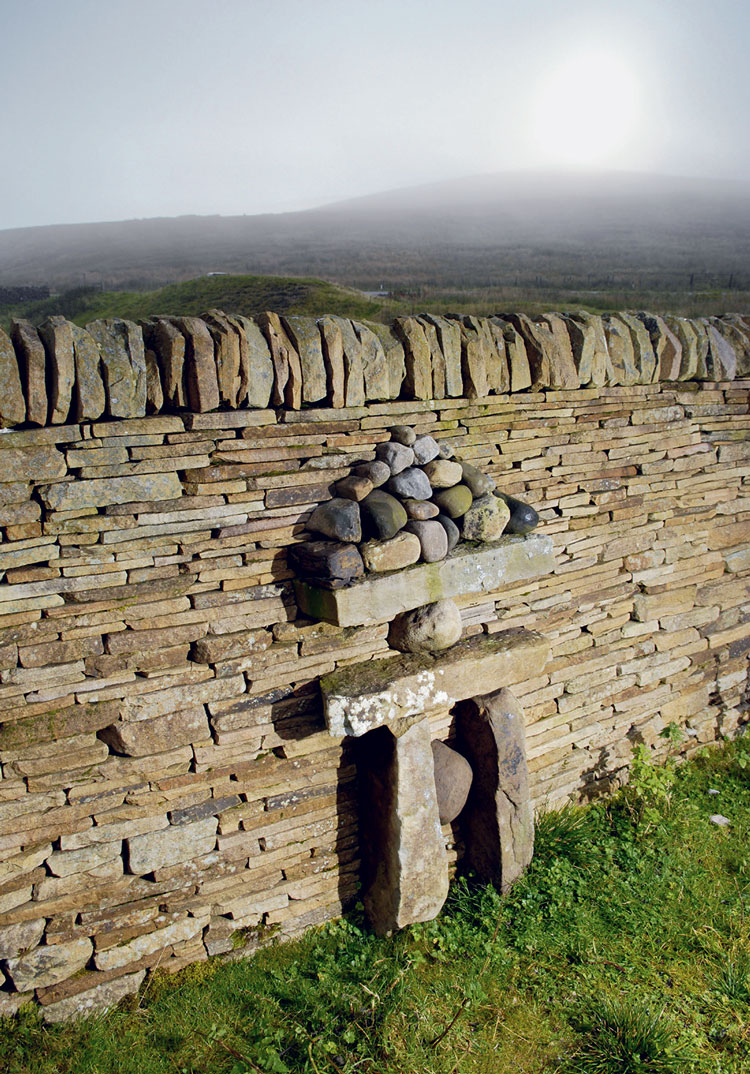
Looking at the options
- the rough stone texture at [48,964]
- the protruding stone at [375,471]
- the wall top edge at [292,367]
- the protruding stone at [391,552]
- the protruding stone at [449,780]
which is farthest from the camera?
the protruding stone at [449,780]

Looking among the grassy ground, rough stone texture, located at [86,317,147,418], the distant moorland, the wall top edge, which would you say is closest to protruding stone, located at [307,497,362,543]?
the wall top edge

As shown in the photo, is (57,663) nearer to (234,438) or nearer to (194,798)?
(194,798)

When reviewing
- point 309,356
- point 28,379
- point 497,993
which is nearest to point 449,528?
point 309,356

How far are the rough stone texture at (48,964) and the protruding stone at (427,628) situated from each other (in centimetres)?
235

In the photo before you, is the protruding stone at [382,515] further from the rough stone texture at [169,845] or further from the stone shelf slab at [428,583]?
the rough stone texture at [169,845]

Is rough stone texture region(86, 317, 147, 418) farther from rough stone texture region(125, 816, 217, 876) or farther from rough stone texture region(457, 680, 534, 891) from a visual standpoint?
rough stone texture region(457, 680, 534, 891)

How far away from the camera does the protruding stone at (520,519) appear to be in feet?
14.6

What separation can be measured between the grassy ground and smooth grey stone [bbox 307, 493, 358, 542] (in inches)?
96.7

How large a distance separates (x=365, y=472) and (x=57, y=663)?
191 centimetres

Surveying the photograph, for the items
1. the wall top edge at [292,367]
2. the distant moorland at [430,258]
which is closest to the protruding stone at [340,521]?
the wall top edge at [292,367]

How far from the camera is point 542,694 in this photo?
5105 millimetres

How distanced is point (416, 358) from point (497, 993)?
3.66m

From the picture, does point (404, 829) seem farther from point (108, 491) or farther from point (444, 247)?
point (444, 247)

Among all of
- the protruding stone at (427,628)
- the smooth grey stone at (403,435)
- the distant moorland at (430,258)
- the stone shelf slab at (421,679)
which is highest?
the distant moorland at (430,258)
